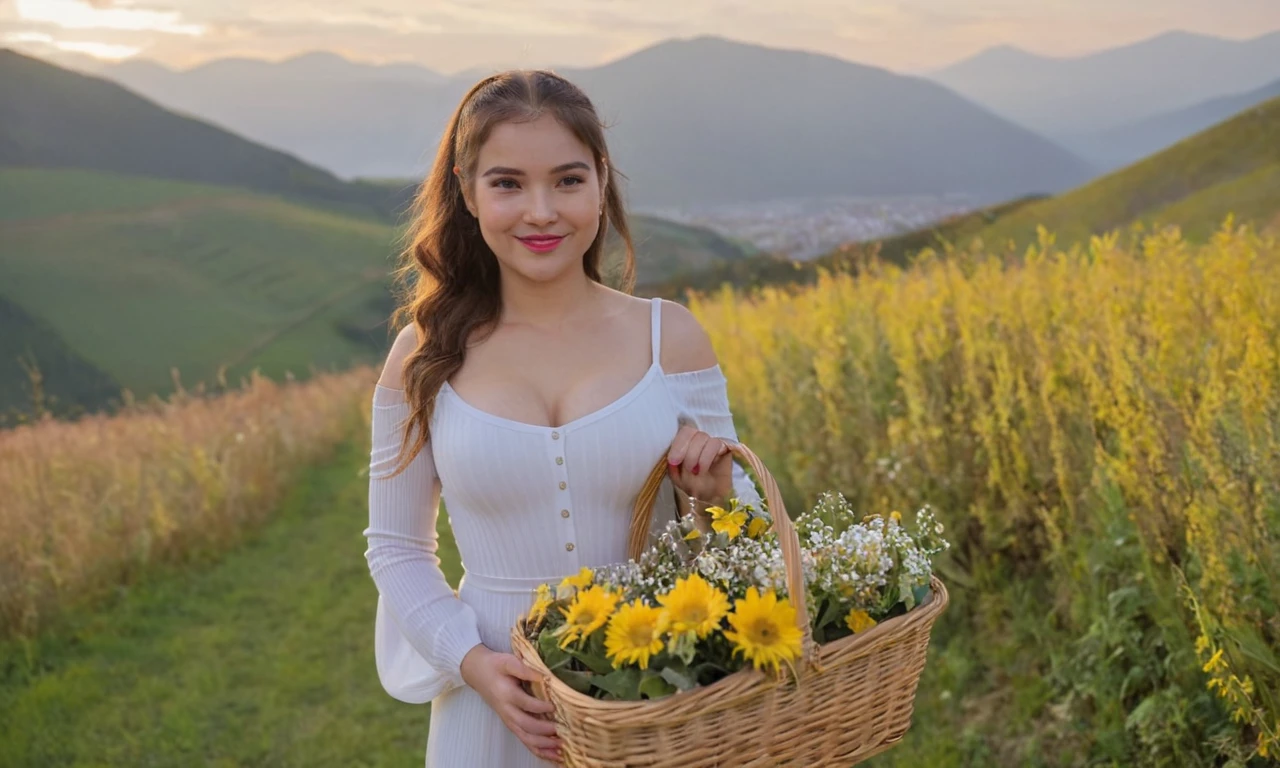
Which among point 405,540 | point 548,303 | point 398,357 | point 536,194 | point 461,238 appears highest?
point 536,194

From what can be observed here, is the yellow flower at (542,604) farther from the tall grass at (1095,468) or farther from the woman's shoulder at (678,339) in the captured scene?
the tall grass at (1095,468)

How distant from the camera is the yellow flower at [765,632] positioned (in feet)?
4.25

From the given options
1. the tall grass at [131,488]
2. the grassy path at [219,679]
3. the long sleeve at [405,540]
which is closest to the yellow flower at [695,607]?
the long sleeve at [405,540]

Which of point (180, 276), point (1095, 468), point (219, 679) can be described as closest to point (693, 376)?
point (1095, 468)

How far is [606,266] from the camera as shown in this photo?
8.22ft

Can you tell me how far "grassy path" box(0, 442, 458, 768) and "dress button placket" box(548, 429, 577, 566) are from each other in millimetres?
3033

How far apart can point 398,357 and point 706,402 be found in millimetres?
633

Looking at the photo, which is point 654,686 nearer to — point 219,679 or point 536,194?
point 536,194

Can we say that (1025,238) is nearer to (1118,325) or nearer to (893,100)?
(893,100)

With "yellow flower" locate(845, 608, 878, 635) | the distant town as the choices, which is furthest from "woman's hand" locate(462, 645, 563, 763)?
the distant town

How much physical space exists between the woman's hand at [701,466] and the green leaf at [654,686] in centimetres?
55

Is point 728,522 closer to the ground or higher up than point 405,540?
higher up

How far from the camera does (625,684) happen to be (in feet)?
4.46

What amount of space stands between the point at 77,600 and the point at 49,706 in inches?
43.8
